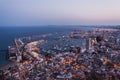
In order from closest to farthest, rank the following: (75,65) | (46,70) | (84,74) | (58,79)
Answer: (58,79)
(84,74)
(46,70)
(75,65)

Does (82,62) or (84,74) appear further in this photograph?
(82,62)

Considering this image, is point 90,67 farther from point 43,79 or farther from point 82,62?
point 43,79

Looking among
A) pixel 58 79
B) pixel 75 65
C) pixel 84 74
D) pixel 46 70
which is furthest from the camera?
pixel 75 65

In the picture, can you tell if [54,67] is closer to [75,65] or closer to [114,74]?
[75,65]

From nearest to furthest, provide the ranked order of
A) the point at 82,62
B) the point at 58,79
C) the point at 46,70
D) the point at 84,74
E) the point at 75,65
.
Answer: the point at 58,79, the point at 84,74, the point at 46,70, the point at 75,65, the point at 82,62

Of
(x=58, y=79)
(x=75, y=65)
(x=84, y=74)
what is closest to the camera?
(x=58, y=79)

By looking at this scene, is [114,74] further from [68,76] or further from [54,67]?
[54,67]

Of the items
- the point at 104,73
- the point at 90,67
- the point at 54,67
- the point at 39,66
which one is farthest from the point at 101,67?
the point at 39,66

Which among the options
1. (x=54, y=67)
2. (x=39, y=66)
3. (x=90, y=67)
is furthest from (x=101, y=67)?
(x=39, y=66)

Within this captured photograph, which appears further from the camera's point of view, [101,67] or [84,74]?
[101,67]
